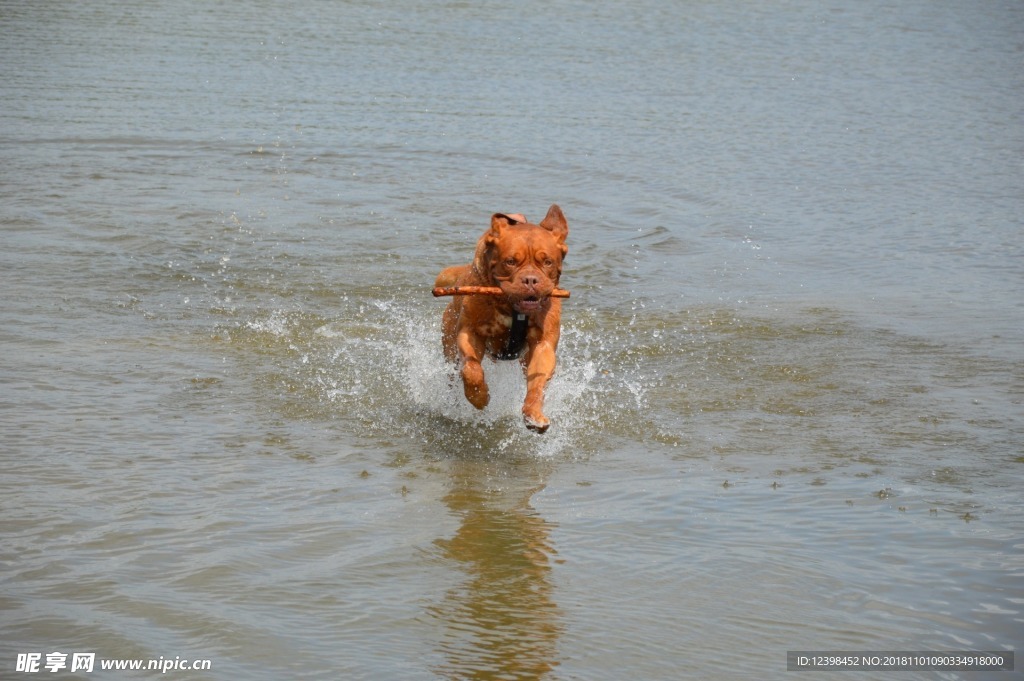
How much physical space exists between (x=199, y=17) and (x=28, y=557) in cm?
2539

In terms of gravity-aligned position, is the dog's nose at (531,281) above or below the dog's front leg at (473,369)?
above

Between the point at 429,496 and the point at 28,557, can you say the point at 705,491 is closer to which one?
the point at 429,496

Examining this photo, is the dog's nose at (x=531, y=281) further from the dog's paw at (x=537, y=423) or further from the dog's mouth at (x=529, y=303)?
the dog's paw at (x=537, y=423)

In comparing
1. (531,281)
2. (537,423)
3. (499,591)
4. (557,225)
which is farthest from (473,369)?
(499,591)

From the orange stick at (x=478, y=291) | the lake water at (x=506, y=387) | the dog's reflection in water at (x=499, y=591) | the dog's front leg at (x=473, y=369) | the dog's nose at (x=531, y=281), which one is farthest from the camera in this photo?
the dog's front leg at (x=473, y=369)

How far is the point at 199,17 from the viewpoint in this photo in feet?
97.0

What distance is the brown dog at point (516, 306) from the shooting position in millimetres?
7312

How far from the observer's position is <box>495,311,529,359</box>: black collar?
7.78 metres

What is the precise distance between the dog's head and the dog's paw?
58 centimetres

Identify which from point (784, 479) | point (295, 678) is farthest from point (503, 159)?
point (295, 678)

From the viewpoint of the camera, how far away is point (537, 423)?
24.0 feet

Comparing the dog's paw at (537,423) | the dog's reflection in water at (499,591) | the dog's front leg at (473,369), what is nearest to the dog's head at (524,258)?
the dog's front leg at (473,369)

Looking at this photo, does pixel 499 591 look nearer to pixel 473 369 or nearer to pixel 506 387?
pixel 473 369

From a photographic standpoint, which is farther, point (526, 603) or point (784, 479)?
point (784, 479)
